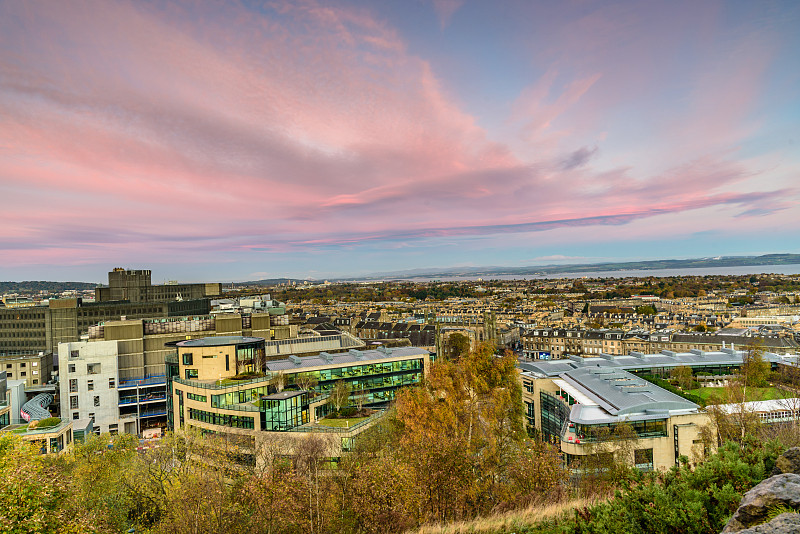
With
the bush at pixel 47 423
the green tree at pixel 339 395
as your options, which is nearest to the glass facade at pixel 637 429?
the green tree at pixel 339 395

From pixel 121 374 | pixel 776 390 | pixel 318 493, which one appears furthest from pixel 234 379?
pixel 776 390

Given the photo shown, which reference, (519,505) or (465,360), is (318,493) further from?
(465,360)

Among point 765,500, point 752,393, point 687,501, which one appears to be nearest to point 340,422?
point 687,501

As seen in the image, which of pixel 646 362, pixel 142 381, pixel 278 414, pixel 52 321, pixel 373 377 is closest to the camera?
pixel 278 414

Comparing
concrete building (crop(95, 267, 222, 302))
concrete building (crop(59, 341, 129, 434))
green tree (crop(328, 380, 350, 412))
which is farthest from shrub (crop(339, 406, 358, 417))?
concrete building (crop(95, 267, 222, 302))

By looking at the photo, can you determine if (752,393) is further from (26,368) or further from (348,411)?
(26,368)

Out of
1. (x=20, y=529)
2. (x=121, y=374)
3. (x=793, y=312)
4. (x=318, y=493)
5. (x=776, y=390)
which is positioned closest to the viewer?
(x=20, y=529)
